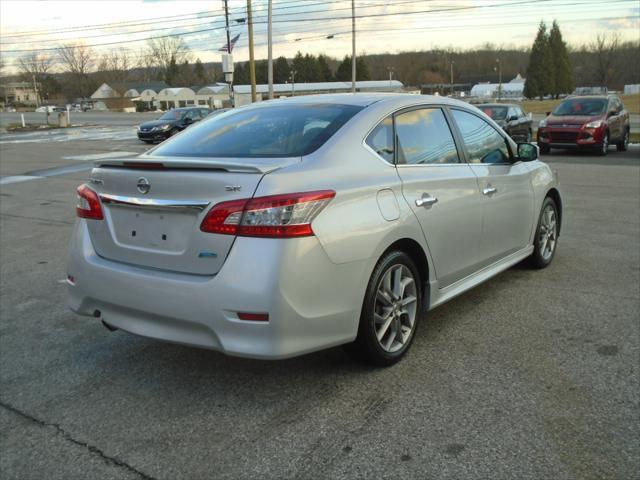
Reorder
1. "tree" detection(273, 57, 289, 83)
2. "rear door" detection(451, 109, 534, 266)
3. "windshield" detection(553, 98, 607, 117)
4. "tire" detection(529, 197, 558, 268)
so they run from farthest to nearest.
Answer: "tree" detection(273, 57, 289, 83) → "windshield" detection(553, 98, 607, 117) → "tire" detection(529, 197, 558, 268) → "rear door" detection(451, 109, 534, 266)

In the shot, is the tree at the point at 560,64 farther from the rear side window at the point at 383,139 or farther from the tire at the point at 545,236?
the rear side window at the point at 383,139

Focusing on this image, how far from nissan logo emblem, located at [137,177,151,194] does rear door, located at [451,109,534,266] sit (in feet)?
7.75

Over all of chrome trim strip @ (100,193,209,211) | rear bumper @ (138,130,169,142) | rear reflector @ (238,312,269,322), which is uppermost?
chrome trim strip @ (100,193,209,211)

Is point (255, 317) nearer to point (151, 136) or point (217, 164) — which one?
point (217, 164)

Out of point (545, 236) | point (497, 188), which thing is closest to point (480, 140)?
point (497, 188)

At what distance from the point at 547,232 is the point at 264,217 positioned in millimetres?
3704

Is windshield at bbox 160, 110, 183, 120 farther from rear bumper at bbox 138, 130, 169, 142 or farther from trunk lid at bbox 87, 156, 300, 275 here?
trunk lid at bbox 87, 156, 300, 275

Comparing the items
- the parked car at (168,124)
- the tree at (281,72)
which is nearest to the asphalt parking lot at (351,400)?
the parked car at (168,124)

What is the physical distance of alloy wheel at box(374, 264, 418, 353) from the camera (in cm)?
350

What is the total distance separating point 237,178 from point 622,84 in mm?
125147

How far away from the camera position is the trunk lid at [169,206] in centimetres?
299

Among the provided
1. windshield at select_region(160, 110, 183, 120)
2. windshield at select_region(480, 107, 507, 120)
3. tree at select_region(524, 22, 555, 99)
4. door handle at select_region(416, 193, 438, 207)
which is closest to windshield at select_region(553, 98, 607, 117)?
windshield at select_region(480, 107, 507, 120)

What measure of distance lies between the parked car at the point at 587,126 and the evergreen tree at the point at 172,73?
411ft

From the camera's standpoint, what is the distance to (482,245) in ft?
14.5
